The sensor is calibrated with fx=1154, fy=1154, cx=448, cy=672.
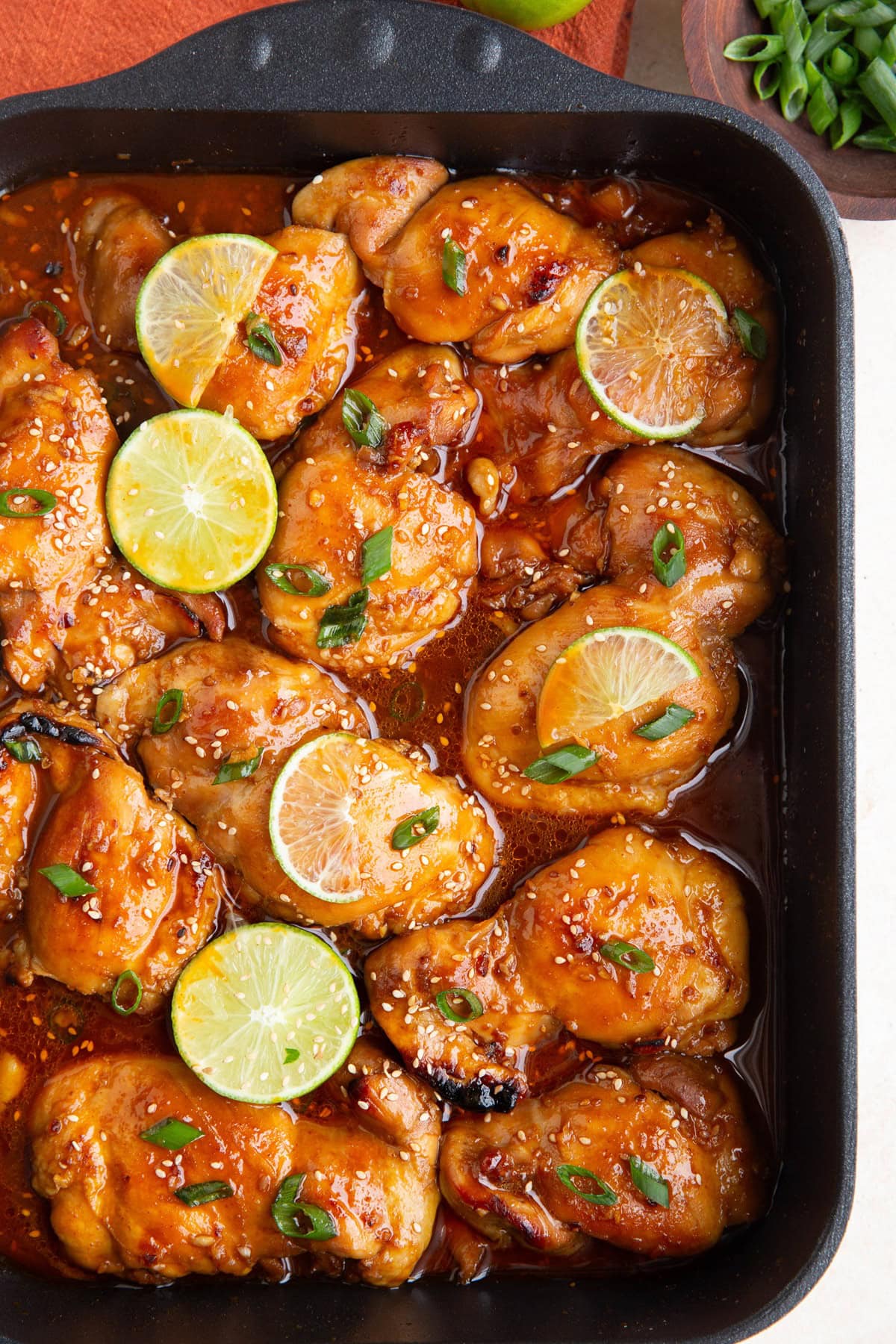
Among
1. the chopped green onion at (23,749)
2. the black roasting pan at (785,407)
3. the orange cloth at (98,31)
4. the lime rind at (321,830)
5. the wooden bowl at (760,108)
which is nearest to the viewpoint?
the black roasting pan at (785,407)

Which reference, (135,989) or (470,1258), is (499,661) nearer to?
(135,989)

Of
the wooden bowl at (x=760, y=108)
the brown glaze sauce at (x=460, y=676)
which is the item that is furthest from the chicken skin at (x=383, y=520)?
the wooden bowl at (x=760, y=108)

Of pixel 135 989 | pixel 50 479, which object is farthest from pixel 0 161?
pixel 135 989

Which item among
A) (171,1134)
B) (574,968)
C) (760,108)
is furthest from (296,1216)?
(760,108)

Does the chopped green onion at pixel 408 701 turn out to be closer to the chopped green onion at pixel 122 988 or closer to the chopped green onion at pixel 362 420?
the chopped green onion at pixel 362 420

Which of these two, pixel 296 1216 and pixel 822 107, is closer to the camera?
pixel 296 1216

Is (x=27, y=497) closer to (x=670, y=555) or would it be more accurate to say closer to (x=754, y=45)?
(x=670, y=555)
